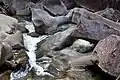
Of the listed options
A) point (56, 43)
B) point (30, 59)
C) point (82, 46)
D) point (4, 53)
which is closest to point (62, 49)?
point (56, 43)

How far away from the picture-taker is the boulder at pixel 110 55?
162 inches

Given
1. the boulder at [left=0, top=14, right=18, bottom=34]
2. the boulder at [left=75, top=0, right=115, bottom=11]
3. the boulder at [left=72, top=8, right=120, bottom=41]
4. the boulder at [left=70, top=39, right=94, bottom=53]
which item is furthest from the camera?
the boulder at [left=75, top=0, right=115, bottom=11]

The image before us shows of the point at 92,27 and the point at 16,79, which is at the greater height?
the point at 92,27

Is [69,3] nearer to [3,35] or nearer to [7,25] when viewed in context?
[7,25]

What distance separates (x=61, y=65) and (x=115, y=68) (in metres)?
1.20

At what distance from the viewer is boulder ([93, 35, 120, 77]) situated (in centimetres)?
412

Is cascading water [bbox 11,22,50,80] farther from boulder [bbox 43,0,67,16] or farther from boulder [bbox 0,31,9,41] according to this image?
boulder [bbox 43,0,67,16]

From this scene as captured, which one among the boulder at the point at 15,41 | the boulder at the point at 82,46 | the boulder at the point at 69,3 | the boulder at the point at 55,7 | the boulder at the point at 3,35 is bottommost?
the boulder at the point at 69,3

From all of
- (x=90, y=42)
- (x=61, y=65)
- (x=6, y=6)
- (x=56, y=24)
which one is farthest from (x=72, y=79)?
(x=6, y=6)

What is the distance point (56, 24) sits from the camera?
24.0 feet

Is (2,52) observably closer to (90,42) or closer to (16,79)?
(16,79)

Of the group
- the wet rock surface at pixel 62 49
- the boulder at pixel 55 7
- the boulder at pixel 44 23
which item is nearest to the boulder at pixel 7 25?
the wet rock surface at pixel 62 49

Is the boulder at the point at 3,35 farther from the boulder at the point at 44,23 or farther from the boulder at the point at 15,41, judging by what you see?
the boulder at the point at 44,23

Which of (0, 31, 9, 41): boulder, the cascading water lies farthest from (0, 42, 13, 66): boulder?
(0, 31, 9, 41): boulder
